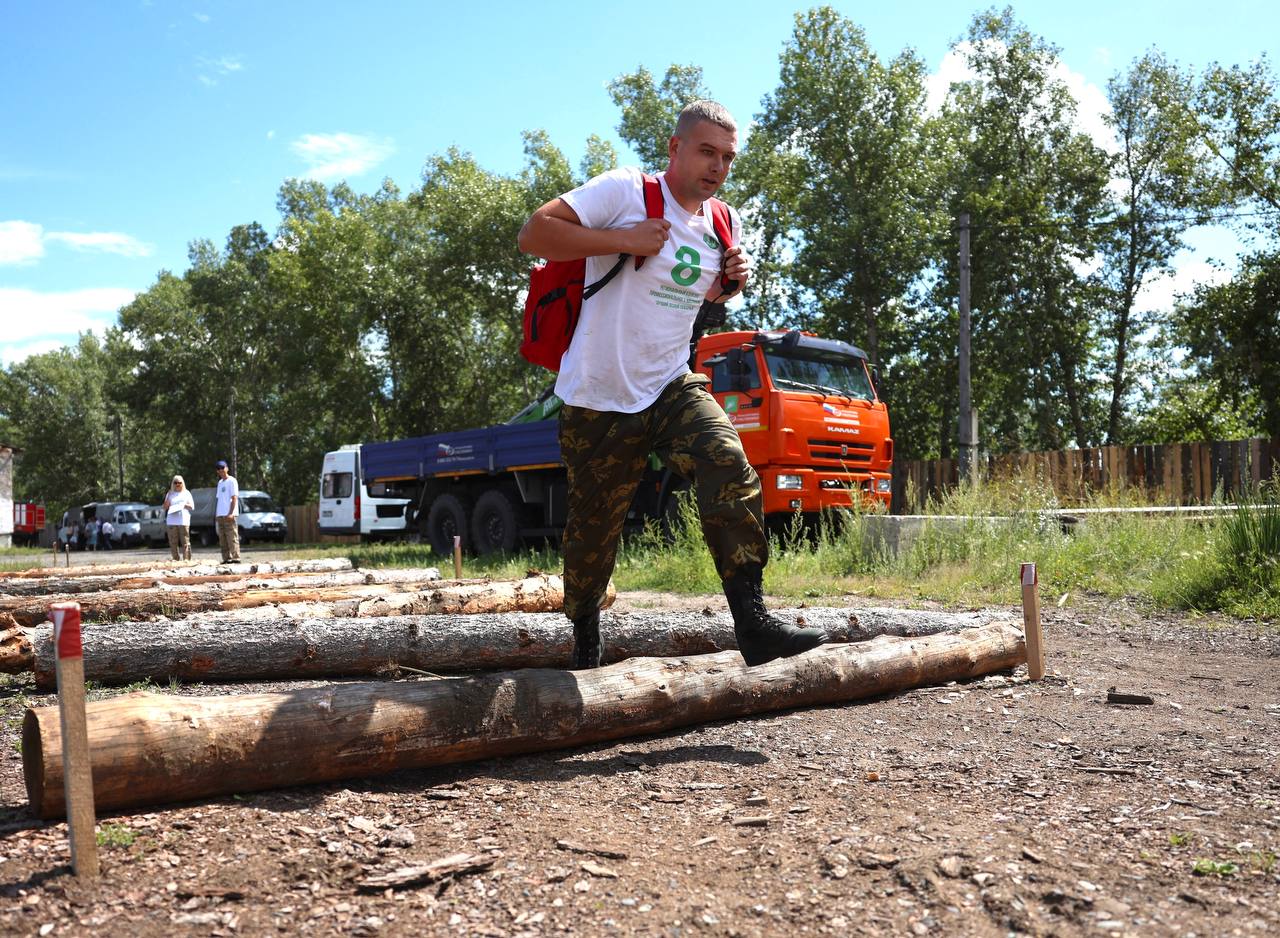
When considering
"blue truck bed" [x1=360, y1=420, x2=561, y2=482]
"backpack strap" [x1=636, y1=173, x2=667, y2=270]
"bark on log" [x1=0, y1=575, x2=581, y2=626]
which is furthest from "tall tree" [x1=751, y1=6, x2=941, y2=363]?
"backpack strap" [x1=636, y1=173, x2=667, y2=270]

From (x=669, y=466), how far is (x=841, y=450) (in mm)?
8690

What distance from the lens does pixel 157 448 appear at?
220 ft

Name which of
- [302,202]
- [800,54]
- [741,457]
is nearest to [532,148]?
[800,54]

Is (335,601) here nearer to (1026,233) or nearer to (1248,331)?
(1248,331)

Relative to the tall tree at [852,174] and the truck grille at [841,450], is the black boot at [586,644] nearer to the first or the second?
the truck grille at [841,450]

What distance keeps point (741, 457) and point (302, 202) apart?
55043 mm

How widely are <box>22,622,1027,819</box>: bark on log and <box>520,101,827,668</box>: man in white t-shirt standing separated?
0.37 meters

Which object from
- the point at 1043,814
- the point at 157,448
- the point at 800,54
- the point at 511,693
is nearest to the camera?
the point at 1043,814

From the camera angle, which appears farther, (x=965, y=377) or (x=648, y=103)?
(x=648, y=103)

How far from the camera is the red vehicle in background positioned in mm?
48625

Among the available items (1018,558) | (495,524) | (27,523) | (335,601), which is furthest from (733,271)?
(27,523)

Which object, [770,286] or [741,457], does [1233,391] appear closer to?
[770,286]

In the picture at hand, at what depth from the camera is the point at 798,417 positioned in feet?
38.1

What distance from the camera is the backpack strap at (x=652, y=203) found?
3.62 metres
